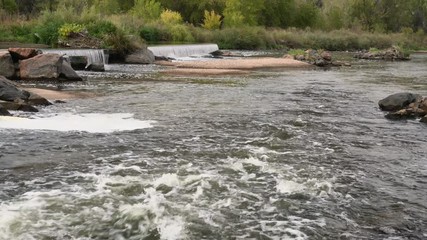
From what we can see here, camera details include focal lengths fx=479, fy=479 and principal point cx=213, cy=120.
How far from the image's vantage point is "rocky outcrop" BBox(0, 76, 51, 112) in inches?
513

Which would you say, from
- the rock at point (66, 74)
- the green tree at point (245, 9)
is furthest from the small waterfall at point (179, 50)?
the green tree at point (245, 9)

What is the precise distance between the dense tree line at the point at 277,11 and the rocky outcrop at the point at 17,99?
52.1m

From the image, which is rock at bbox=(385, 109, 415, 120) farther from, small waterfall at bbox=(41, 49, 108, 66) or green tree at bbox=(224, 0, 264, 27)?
green tree at bbox=(224, 0, 264, 27)

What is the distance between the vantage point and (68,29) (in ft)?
110

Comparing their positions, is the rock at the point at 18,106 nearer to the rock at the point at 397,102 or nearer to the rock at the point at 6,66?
the rock at the point at 6,66

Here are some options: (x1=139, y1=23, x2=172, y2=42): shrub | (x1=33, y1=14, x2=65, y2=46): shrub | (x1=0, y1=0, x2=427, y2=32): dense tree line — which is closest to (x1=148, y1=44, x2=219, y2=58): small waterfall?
(x1=139, y1=23, x2=172, y2=42): shrub

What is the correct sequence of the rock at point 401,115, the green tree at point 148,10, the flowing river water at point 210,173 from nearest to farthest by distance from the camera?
1. the flowing river water at point 210,173
2. the rock at point 401,115
3. the green tree at point 148,10

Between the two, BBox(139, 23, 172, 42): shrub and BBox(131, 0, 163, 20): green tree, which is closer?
BBox(139, 23, 172, 42): shrub

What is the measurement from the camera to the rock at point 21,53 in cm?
2153

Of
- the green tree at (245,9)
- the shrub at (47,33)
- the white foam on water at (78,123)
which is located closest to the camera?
the white foam on water at (78,123)

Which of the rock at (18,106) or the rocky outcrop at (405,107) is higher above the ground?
the rock at (18,106)

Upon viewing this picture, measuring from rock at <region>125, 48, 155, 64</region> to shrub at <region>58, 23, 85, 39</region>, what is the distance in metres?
4.17

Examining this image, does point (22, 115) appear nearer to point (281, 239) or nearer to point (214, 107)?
point (214, 107)

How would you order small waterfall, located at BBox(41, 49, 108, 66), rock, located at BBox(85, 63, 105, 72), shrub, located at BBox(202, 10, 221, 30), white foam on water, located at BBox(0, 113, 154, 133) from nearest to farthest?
white foam on water, located at BBox(0, 113, 154, 133) < rock, located at BBox(85, 63, 105, 72) < small waterfall, located at BBox(41, 49, 108, 66) < shrub, located at BBox(202, 10, 221, 30)
